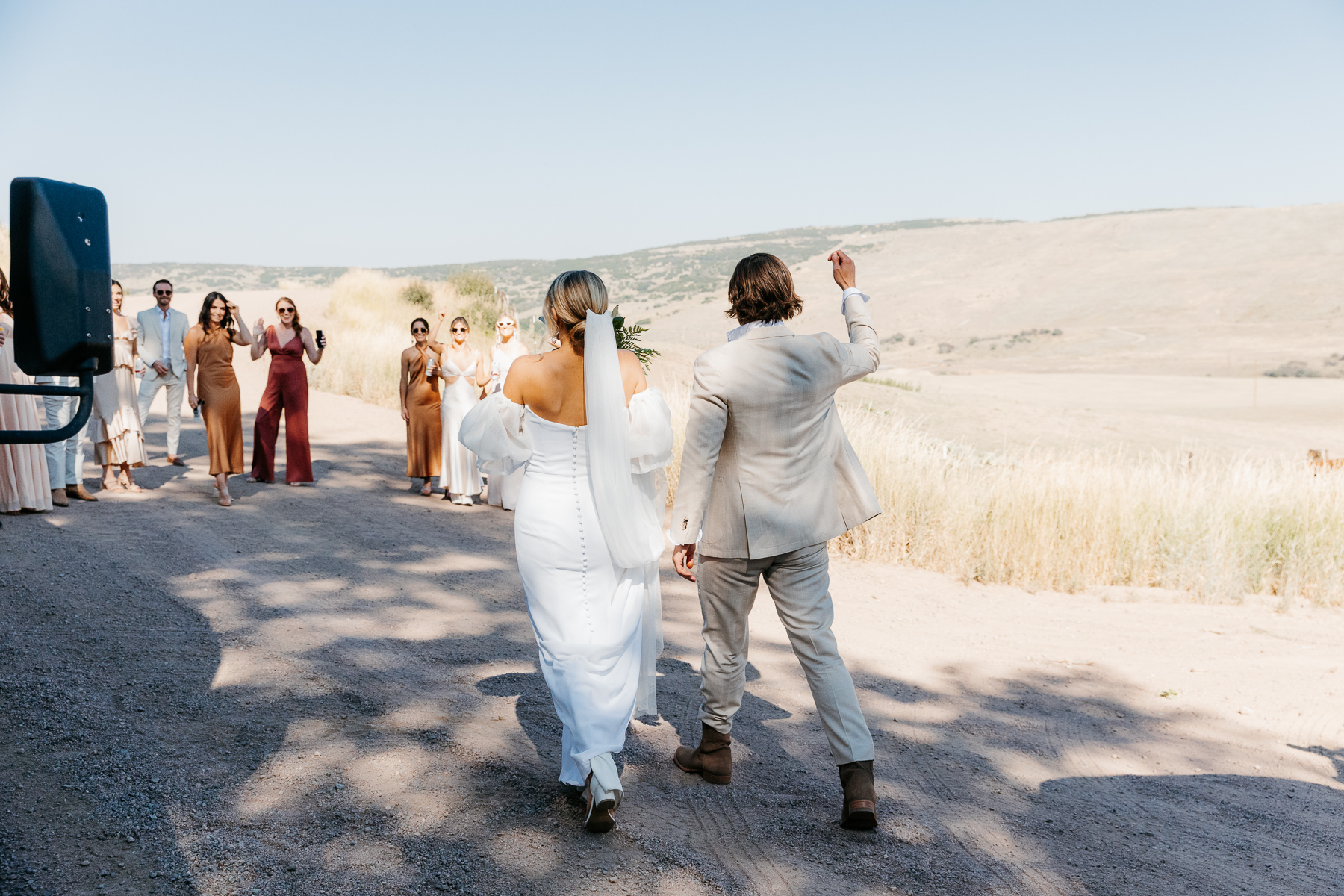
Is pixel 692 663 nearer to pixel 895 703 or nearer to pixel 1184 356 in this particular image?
pixel 895 703

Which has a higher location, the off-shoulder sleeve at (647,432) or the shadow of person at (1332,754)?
the off-shoulder sleeve at (647,432)

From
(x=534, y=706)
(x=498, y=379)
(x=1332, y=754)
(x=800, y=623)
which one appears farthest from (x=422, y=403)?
(x=1332, y=754)

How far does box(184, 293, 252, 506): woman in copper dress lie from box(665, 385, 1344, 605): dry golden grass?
6.34 meters

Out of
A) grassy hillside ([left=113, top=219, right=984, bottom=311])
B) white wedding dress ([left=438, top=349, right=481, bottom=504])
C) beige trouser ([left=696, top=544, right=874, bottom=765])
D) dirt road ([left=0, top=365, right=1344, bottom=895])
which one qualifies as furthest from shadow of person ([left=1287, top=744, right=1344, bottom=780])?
grassy hillside ([left=113, top=219, right=984, bottom=311])

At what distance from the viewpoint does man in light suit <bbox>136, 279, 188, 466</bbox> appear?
11.3 metres

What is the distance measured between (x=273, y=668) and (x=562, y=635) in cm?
241

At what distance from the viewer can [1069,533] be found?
341 inches

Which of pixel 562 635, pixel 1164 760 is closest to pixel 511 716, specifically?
pixel 562 635

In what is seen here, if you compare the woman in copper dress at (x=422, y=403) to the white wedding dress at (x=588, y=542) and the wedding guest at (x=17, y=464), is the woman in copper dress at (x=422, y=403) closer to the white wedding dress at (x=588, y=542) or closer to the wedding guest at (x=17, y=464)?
the wedding guest at (x=17, y=464)

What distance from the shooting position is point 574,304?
3.75 m

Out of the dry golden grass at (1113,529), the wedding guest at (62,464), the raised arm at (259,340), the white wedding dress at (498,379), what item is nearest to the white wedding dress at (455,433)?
the white wedding dress at (498,379)

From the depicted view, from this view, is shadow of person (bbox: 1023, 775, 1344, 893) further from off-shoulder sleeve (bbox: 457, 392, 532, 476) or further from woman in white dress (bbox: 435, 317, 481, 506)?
woman in white dress (bbox: 435, 317, 481, 506)

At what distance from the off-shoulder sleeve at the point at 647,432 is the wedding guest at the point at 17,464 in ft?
23.2

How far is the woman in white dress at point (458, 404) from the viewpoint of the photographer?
10.5m
